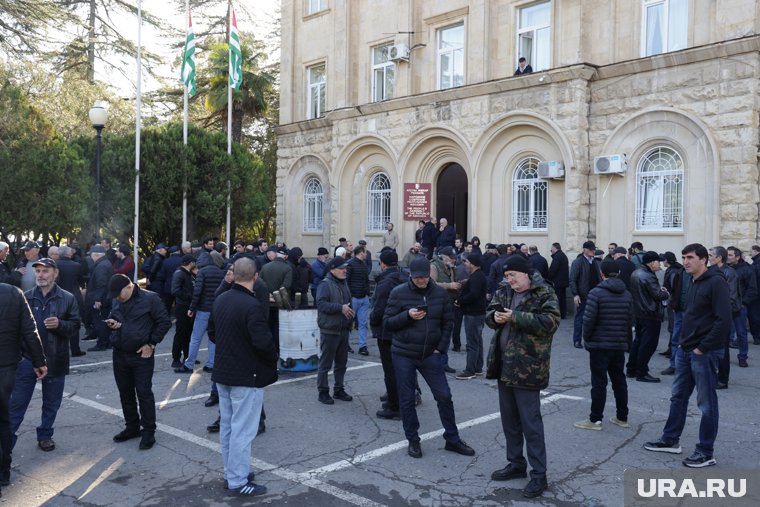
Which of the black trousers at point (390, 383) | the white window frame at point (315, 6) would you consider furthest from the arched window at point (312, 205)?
the black trousers at point (390, 383)

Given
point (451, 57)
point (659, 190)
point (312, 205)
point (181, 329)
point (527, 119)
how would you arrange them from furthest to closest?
point (312, 205) → point (451, 57) → point (527, 119) → point (659, 190) → point (181, 329)

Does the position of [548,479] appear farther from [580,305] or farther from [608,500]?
[580,305]

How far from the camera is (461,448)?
6.26 m

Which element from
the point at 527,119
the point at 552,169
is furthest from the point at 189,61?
the point at 552,169

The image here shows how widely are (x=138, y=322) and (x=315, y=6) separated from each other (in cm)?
2105

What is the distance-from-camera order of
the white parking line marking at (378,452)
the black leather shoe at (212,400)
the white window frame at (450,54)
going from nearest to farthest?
1. the white parking line marking at (378,452)
2. the black leather shoe at (212,400)
3. the white window frame at (450,54)

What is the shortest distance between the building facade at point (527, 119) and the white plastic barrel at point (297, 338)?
9.10 metres

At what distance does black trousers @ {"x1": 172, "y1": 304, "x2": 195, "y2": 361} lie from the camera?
400 inches

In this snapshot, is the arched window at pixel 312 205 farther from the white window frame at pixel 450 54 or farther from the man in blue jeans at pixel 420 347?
the man in blue jeans at pixel 420 347

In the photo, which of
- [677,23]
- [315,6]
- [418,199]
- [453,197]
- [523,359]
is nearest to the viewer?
[523,359]

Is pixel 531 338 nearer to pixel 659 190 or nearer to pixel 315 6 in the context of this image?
pixel 659 190

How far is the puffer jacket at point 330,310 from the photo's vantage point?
329 inches

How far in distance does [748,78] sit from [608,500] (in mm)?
12139

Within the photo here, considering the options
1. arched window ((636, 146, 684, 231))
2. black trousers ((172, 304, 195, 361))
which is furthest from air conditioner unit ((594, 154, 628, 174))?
black trousers ((172, 304, 195, 361))
